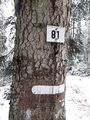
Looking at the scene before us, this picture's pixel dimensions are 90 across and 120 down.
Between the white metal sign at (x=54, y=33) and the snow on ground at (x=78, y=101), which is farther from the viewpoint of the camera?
the snow on ground at (x=78, y=101)

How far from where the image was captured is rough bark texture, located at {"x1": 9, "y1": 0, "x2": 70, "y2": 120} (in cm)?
196

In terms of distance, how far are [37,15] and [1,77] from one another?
845cm

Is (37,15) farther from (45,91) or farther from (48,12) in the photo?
(45,91)

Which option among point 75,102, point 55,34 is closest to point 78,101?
point 75,102

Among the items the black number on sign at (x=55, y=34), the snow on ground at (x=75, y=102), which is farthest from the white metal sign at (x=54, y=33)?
the snow on ground at (x=75, y=102)

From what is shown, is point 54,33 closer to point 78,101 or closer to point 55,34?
point 55,34

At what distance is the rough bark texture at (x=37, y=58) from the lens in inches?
77.2

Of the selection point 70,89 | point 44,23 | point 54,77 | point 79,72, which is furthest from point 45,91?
point 79,72

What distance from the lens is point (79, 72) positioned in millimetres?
14172

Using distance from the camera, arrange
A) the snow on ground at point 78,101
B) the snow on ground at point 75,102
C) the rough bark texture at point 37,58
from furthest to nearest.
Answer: the snow on ground at point 78,101 < the snow on ground at point 75,102 < the rough bark texture at point 37,58

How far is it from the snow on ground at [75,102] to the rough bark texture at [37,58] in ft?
16.8

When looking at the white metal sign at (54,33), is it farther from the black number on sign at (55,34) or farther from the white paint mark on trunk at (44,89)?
the white paint mark on trunk at (44,89)

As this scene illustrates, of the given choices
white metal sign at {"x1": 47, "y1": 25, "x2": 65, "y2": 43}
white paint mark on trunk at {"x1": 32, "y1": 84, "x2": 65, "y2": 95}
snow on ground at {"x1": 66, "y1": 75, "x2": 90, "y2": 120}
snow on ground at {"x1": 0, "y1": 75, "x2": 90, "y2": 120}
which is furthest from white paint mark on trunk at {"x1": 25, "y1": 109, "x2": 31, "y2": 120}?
snow on ground at {"x1": 66, "y1": 75, "x2": 90, "y2": 120}

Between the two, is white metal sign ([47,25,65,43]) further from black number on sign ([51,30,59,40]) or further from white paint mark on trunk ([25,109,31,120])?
white paint mark on trunk ([25,109,31,120])
